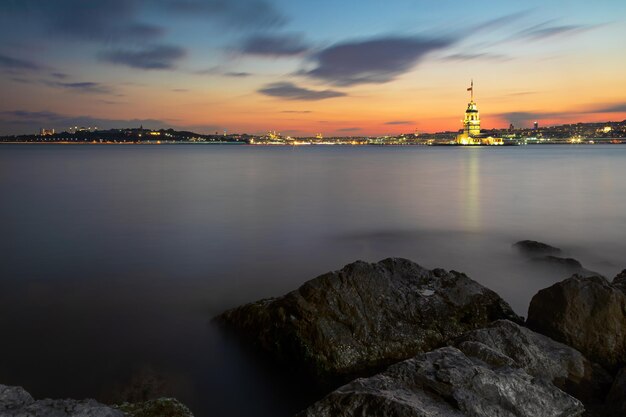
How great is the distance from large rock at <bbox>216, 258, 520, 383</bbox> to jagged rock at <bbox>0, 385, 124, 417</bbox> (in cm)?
252

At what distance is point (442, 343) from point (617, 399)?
1.90 m

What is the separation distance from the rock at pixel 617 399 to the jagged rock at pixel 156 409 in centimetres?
381

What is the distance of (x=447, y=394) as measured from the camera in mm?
3824

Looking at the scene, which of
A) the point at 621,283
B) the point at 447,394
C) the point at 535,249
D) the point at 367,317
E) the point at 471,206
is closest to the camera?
the point at 447,394

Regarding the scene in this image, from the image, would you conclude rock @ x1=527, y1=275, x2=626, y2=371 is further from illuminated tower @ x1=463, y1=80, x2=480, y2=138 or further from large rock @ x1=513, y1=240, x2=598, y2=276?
illuminated tower @ x1=463, y1=80, x2=480, y2=138

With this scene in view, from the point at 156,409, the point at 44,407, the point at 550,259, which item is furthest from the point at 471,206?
the point at 44,407

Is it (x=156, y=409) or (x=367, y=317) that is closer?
(x=156, y=409)

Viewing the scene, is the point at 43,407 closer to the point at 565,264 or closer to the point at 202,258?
the point at 202,258

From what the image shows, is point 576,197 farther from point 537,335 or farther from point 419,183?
point 537,335

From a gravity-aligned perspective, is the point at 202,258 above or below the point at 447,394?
below

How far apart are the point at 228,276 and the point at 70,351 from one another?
408cm

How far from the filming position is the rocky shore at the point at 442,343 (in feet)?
12.8

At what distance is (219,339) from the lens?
22.5ft

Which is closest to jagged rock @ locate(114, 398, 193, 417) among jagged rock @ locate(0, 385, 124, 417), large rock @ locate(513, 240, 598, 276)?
jagged rock @ locate(0, 385, 124, 417)
